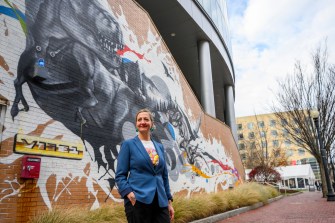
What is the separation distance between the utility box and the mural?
0.45 ft

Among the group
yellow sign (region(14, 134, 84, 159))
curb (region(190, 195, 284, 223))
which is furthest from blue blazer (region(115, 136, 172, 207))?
curb (region(190, 195, 284, 223))

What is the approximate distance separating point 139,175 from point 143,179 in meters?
0.05

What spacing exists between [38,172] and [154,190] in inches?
148

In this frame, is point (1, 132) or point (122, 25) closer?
point (1, 132)

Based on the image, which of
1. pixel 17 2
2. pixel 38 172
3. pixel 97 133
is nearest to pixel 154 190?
pixel 38 172

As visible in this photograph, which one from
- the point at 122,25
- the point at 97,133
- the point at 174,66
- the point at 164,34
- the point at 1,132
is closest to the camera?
the point at 1,132

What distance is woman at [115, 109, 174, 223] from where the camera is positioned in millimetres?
2627

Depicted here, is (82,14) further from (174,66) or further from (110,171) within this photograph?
(174,66)

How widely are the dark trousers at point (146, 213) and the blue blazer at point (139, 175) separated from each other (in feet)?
0.18

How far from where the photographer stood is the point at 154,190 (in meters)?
2.71

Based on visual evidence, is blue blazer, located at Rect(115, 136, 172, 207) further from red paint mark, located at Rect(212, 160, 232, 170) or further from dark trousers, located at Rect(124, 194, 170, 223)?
red paint mark, located at Rect(212, 160, 232, 170)

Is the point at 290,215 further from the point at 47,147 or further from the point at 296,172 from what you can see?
the point at 296,172

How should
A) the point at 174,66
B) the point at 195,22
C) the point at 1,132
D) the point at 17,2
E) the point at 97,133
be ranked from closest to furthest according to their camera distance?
the point at 1,132 → the point at 17,2 → the point at 97,133 → the point at 174,66 → the point at 195,22

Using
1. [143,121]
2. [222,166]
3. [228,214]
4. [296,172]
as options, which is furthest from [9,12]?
[296,172]
